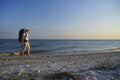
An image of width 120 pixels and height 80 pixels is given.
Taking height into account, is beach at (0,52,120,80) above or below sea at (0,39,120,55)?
above

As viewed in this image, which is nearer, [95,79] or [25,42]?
[95,79]

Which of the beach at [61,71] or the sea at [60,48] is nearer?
the beach at [61,71]

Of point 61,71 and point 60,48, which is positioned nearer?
point 61,71

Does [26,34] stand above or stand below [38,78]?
above

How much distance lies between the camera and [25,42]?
43.8 ft

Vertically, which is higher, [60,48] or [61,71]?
[61,71]

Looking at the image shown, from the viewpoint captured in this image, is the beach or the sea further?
the sea

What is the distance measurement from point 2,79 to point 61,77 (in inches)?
90.5

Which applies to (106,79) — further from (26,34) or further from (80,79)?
(26,34)

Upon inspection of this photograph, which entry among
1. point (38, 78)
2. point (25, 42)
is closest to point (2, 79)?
point (38, 78)

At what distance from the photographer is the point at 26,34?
13.2 meters

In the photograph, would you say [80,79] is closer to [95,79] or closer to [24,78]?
[95,79]

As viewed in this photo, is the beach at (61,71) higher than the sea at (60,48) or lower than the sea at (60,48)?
higher

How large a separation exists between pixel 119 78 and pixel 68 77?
79.5 inches
